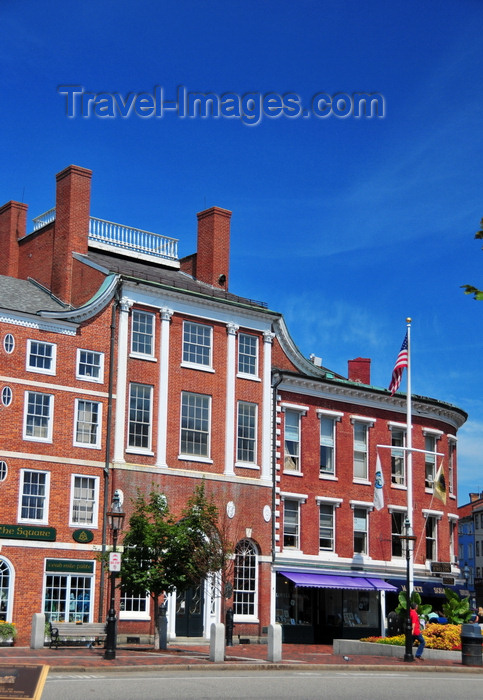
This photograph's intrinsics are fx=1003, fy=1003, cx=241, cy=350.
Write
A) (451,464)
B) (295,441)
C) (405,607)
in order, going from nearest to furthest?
(405,607) → (295,441) → (451,464)

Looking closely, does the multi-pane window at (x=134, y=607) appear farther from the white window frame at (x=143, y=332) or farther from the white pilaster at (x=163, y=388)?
the white window frame at (x=143, y=332)

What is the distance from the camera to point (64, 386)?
37.5 meters

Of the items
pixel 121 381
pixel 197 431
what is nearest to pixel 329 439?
pixel 197 431

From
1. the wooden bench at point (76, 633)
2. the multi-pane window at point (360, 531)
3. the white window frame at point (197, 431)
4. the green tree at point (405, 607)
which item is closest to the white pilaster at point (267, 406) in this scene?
the white window frame at point (197, 431)

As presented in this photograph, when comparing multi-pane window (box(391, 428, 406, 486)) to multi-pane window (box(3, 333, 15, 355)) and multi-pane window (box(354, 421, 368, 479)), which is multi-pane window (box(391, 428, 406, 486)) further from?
multi-pane window (box(3, 333, 15, 355))

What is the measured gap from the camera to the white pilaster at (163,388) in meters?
39.4

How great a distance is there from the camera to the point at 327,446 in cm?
4631

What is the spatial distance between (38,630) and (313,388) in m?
19.0

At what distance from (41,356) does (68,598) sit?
885 cm

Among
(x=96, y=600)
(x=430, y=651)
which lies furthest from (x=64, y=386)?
(x=430, y=651)

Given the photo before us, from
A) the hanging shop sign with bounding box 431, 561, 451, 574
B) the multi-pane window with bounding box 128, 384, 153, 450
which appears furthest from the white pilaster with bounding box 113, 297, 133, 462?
the hanging shop sign with bounding box 431, 561, 451, 574

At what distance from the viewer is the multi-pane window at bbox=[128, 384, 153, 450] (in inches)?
→ 1537

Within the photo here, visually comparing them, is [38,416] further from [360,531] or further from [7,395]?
[360,531]

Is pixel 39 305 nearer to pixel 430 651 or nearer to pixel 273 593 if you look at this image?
pixel 273 593
